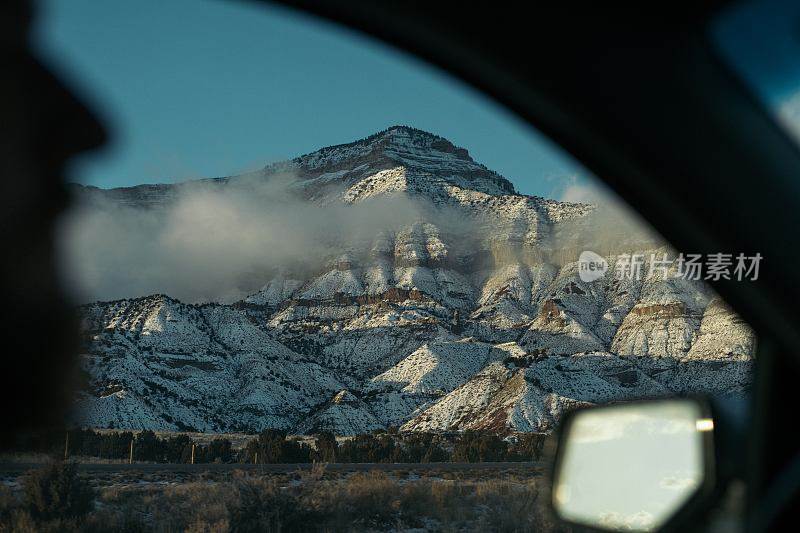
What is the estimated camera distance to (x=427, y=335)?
3383 inches

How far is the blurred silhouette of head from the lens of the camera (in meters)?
1.44

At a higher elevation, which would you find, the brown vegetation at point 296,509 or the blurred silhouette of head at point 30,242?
the blurred silhouette of head at point 30,242

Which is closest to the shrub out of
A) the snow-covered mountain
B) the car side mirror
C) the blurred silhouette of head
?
the snow-covered mountain

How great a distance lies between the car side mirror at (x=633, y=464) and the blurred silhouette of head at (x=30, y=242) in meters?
1.60

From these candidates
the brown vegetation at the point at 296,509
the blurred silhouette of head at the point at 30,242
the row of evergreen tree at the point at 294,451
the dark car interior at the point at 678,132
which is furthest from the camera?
the row of evergreen tree at the point at 294,451

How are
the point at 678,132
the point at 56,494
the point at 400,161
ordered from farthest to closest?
the point at 400,161 < the point at 56,494 < the point at 678,132

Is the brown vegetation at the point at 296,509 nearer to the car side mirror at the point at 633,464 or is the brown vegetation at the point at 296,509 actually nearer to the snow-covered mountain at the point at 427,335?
the snow-covered mountain at the point at 427,335

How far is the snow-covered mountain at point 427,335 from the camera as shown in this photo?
5291cm

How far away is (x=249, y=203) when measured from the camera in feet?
501

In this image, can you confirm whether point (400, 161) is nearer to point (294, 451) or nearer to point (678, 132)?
point (294, 451)

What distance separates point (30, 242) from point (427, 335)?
278 ft

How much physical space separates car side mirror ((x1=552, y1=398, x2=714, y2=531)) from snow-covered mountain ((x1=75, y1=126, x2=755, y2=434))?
21.8 metres

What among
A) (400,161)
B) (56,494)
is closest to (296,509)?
(56,494)

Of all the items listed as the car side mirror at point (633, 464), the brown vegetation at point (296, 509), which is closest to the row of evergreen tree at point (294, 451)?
the brown vegetation at point (296, 509)
